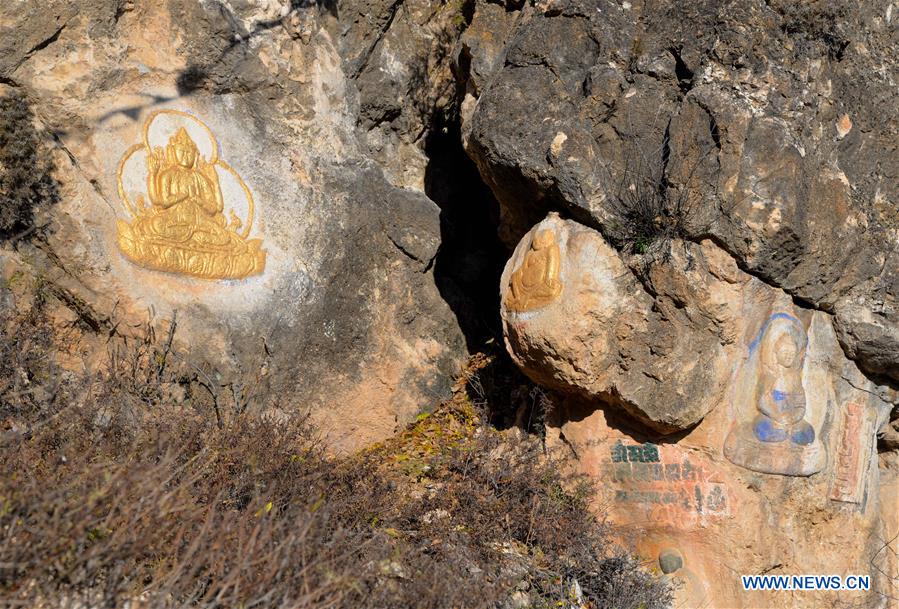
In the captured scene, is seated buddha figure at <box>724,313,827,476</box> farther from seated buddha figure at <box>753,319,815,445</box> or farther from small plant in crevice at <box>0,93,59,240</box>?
small plant in crevice at <box>0,93,59,240</box>

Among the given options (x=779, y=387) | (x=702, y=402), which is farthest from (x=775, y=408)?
(x=702, y=402)

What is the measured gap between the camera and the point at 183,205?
21.2 ft

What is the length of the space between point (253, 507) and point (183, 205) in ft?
8.32

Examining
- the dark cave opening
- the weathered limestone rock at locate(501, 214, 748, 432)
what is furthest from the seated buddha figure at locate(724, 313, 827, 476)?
the dark cave opening

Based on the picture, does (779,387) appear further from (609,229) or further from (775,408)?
(609,229)

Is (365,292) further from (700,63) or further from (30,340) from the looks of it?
(700,63)

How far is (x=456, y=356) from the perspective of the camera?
25.3 feet

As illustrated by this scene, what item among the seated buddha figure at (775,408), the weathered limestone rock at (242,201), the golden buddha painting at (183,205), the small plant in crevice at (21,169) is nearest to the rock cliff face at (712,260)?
the seated buddha figure at (775,408)

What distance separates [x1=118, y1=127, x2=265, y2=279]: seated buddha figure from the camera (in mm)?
6367

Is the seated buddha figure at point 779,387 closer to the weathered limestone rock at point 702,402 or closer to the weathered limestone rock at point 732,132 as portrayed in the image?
the weathered limestone rock at point 702,402

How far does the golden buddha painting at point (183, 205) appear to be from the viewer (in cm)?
635

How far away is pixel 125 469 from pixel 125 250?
2.42 metres

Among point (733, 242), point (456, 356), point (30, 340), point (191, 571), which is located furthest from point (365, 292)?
point (191, 571)

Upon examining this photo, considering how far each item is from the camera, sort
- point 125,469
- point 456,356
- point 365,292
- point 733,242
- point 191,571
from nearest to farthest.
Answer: point 191,571 < point 125,469 < point 733,242 < point 365,292 < point 456,356
